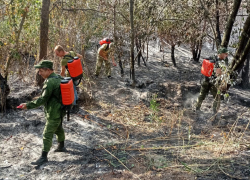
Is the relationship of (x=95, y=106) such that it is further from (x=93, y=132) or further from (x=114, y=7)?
(x=114, y=7)

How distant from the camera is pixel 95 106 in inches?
238

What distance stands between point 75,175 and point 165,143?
1734 mm

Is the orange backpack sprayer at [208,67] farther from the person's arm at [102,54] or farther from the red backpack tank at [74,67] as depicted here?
the person's arm at [102,54]

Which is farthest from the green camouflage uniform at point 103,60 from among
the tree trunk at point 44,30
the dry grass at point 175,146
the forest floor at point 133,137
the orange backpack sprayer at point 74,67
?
the orange backpack sprayer at point 74,67

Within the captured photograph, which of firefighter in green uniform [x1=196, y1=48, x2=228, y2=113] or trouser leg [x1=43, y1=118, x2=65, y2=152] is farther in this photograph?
firefighter in green uniform [x1=196, y1=48, x2=228, y2=113]

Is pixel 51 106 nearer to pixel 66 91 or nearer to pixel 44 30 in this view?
pixel 66 91

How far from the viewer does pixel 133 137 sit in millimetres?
4586

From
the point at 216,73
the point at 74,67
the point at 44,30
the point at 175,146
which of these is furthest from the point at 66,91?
the point at 44,30

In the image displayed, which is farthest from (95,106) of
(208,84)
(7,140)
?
(208,84)

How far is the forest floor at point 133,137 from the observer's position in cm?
332

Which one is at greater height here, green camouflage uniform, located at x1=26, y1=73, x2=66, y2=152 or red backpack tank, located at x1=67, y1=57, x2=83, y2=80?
red backpack tank, located at x1=67, y1=57, x2=83, y2=80

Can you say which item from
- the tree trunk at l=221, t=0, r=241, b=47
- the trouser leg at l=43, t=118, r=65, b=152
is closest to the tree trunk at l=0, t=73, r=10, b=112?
the trouser leg at l=43, t=118, r=65, b=152

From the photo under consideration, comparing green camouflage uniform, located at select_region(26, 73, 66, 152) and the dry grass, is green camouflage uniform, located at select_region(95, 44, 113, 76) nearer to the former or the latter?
the dry grass

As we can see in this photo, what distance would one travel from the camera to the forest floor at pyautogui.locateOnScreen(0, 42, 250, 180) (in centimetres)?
332
